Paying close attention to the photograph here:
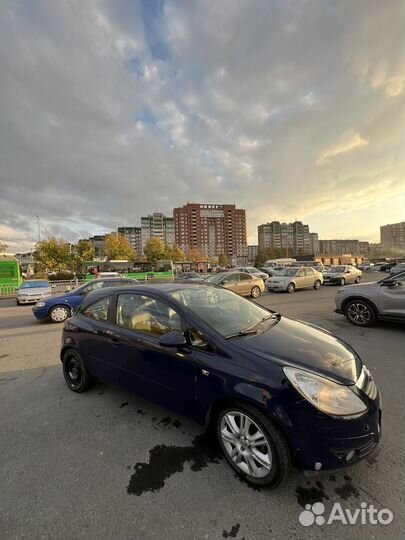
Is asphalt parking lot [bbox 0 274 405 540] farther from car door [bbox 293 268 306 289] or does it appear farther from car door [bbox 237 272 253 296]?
car door [bbox 293 268 306 289]

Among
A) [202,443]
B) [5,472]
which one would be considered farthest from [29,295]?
[202,443]

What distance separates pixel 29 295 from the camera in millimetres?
12492

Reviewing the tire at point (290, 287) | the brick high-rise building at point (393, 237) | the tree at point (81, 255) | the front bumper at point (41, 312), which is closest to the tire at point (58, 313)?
the front bumper at point (41, 312)

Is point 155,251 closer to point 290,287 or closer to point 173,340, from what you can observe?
point 290,287

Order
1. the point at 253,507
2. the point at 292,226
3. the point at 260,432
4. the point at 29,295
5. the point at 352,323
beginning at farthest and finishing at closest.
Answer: the point at 292,226, the point at 29,295, the point at 352,323, the point at 260,432, the point at 253,507

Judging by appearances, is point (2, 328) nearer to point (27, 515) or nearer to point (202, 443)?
point (27, 515)

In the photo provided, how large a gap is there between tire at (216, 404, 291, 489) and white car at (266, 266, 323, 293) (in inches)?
499

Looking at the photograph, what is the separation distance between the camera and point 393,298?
569 centimetres

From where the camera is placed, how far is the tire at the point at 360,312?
6.05 meters

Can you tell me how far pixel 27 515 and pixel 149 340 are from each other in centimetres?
148

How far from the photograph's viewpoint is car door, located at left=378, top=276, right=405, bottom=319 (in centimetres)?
558

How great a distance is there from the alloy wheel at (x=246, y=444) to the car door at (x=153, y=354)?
0.38 metres

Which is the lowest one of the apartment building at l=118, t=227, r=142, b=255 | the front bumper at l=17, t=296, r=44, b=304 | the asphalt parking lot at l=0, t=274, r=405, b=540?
the asphalt parking lot at l=0, t=274, r=405, b=540

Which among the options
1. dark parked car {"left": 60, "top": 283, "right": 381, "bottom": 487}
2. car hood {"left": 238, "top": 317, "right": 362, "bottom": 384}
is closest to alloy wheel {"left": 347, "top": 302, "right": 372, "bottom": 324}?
dark parked car {"left": 60, "top": 283, "right": 381, "bottom": 487}
